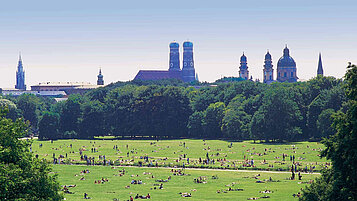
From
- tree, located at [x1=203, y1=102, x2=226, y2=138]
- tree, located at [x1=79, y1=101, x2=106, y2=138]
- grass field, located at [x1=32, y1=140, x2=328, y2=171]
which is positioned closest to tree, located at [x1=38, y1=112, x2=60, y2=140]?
tree, located at [x1=79, y1=101, x2=106, y2=138]

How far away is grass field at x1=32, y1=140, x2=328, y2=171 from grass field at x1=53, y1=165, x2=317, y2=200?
20.6 feet

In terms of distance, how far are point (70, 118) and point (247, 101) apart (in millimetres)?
40068

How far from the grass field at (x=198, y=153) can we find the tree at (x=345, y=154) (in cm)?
3687

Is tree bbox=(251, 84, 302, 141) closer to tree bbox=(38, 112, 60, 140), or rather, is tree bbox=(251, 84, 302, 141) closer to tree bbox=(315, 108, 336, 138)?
tree bbox=(315, 108, 336, 138)

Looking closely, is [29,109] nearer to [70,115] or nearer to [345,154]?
[70,115]

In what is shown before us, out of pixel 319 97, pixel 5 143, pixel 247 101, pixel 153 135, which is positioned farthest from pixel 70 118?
pixel 5 143

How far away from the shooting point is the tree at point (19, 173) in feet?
133

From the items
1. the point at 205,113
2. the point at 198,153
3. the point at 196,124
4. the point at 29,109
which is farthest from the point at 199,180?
the point at 29,109

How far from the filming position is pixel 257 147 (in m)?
115

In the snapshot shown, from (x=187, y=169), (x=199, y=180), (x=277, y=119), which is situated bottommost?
(x=199, y=180)

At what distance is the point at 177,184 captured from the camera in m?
74.3

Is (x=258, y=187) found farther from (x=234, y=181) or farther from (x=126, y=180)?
(x=126, y=180)

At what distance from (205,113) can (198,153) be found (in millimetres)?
40110

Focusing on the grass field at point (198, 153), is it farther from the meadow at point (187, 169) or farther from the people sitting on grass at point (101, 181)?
the people sitting on grass at point (101, 181)
